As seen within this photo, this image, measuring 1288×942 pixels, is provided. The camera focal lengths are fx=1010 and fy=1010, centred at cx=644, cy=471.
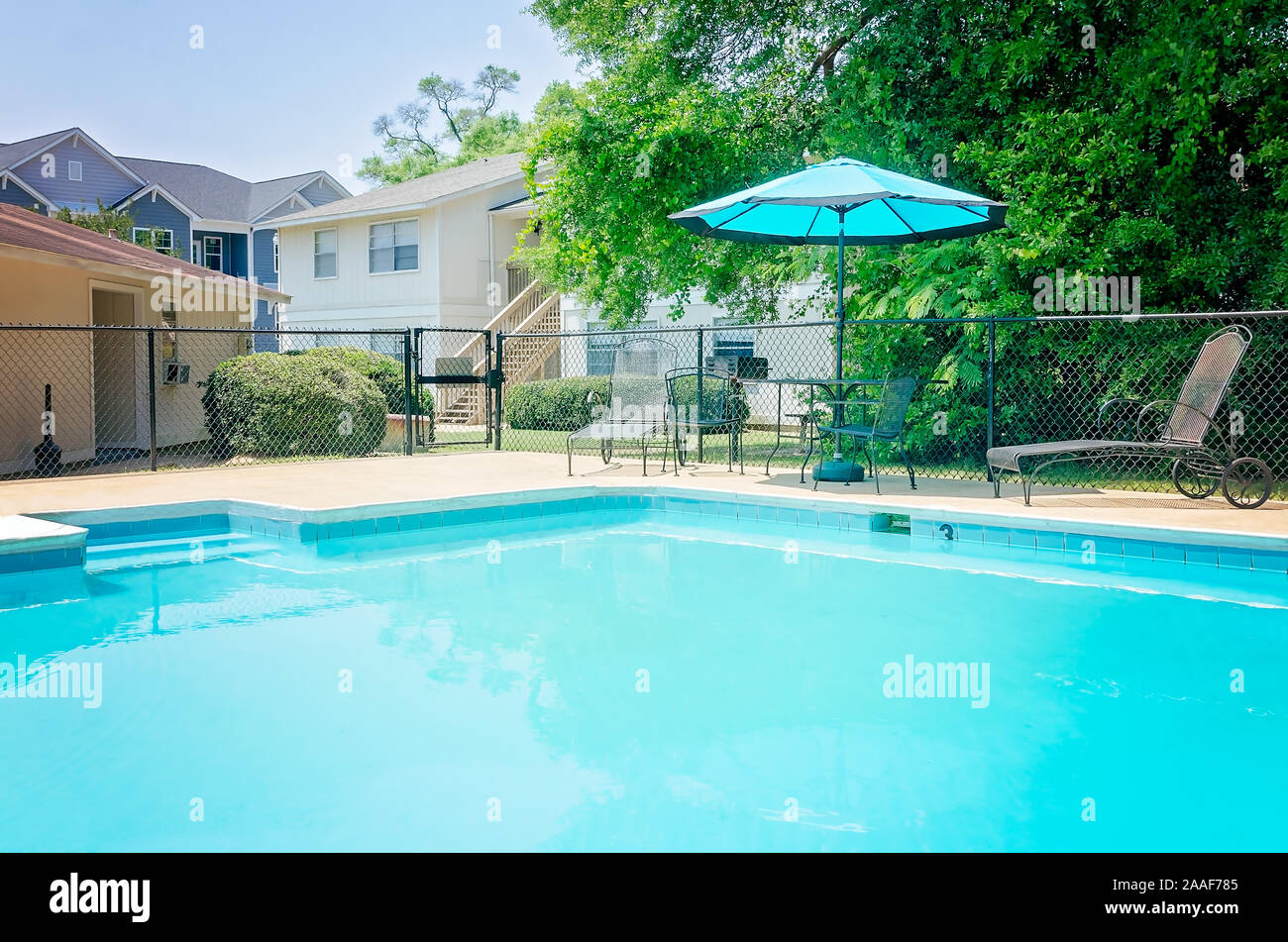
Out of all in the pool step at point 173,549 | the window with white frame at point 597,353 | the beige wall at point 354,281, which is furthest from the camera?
the beige wall at point 354,281

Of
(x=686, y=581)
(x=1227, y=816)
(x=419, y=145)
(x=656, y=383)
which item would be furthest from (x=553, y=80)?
(x=1227, y=816)

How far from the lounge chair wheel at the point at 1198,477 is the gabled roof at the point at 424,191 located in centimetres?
1509

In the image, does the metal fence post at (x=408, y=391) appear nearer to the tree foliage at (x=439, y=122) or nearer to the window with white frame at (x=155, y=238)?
the window with white frame at (x=155, y=238)

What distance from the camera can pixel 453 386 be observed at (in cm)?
1928

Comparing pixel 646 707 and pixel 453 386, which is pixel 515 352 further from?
pixel 646 707

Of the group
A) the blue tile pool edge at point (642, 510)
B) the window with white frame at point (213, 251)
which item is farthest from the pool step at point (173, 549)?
the window with white frame at point (213, 251)

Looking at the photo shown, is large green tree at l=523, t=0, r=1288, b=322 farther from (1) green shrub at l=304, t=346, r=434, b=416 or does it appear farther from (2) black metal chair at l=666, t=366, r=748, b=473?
(1) green shrub at l=304, t=346, r=434, b=416

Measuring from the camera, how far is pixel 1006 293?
938 centimetres

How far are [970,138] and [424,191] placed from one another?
46.9ft

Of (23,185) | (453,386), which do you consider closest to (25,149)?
(23,185)

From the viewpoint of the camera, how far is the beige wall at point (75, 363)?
32.5ft

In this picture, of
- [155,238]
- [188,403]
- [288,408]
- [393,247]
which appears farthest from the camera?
[155,238]

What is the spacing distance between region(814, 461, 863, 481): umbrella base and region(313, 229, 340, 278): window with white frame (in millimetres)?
17210
